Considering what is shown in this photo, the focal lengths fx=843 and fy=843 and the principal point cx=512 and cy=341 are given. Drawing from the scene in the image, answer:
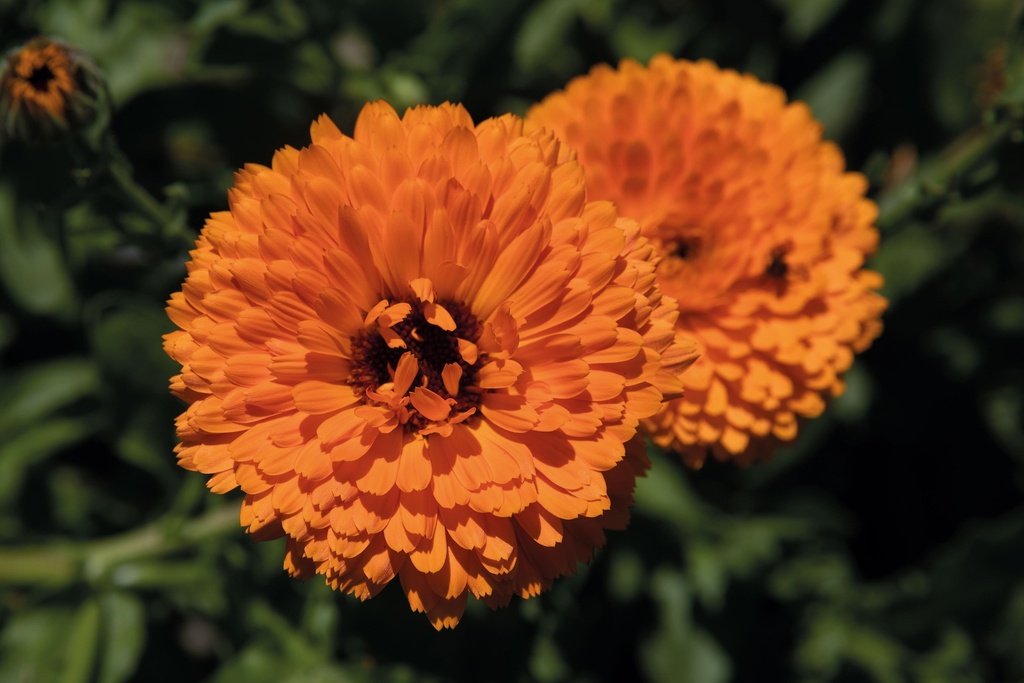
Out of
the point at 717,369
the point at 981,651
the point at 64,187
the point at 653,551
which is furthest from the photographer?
the point at 981,651

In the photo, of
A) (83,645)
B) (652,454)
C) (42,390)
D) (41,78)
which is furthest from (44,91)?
(652,454)

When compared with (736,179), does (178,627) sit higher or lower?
lower

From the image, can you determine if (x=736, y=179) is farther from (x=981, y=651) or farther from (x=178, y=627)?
(x=178, y=627)

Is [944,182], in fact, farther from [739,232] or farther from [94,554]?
[94,554]

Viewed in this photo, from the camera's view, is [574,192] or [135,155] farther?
[135,155]

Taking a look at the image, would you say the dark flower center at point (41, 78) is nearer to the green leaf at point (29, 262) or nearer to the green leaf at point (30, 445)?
the green leaf at point (29, 262)

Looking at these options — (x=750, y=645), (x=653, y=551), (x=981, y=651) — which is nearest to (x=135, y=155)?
(x=653, y=551)

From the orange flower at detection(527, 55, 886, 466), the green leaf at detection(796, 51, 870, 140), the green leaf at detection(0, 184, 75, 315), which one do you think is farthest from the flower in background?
the green leaf at detection(796, 51, 870, 140)

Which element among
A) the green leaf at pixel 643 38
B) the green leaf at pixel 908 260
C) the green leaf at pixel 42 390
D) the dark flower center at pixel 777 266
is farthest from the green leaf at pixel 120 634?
the green leaf at pixel 908 260
